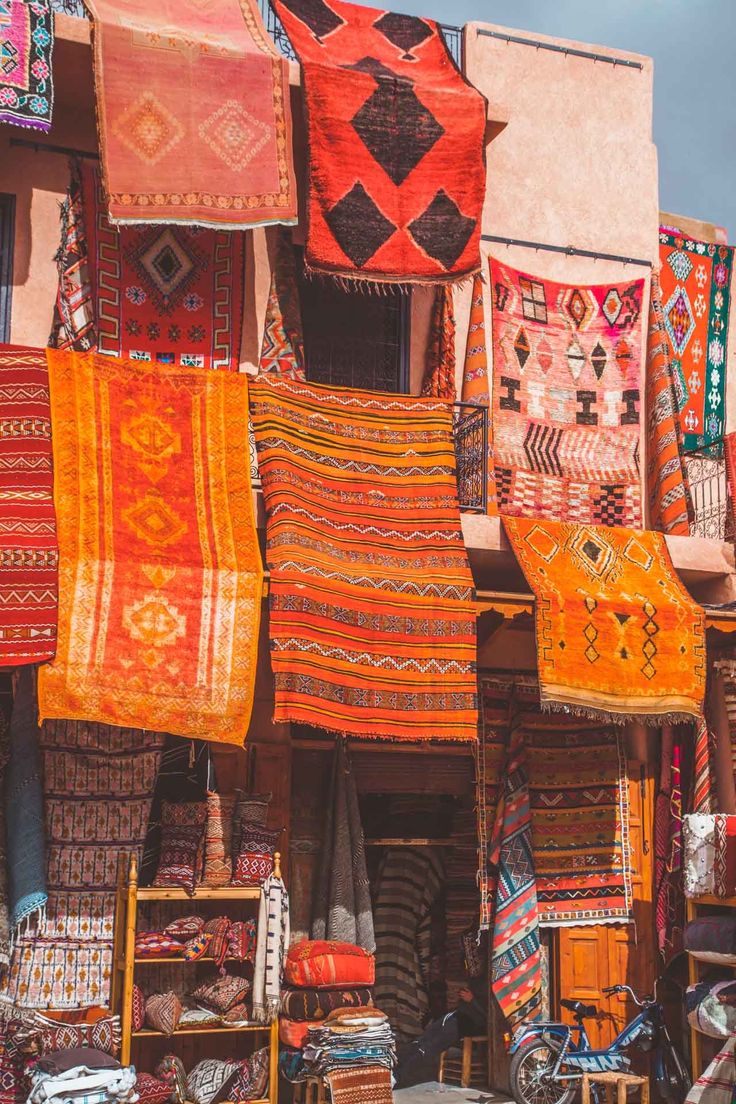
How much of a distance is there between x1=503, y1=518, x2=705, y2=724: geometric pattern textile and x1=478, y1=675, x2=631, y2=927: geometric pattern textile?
3.14ft

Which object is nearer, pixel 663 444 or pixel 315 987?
pixel 315 987

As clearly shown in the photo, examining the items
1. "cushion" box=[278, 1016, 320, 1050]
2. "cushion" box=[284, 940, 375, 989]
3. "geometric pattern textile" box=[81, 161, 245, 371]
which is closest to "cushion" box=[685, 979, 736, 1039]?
"cushion" box=[284, 940, 375, 989]

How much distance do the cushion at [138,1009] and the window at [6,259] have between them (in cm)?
397

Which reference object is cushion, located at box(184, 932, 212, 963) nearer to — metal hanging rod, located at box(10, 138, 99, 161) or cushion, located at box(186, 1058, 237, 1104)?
cushion, located at box(186, 1058, 237, 1104)

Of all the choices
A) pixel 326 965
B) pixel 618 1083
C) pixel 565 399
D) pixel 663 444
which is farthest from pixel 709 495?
pixel 326 965

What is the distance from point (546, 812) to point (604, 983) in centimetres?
118

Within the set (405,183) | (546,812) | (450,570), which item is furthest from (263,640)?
(405,183)

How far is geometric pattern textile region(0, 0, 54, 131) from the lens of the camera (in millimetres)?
7820

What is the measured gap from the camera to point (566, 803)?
9.16 m

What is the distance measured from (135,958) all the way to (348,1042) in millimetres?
1321

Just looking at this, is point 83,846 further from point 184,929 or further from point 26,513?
point 26,513

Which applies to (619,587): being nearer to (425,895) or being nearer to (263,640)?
(263,640)

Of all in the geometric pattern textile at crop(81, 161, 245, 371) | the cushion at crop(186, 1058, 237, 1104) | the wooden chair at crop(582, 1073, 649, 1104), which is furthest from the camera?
the geometric pattern textile at crop(81, 161, 245, 371)

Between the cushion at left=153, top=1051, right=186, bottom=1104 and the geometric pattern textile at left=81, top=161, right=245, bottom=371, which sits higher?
the geometric pattern textile at left=81, top=161, right=245, bottom=371
